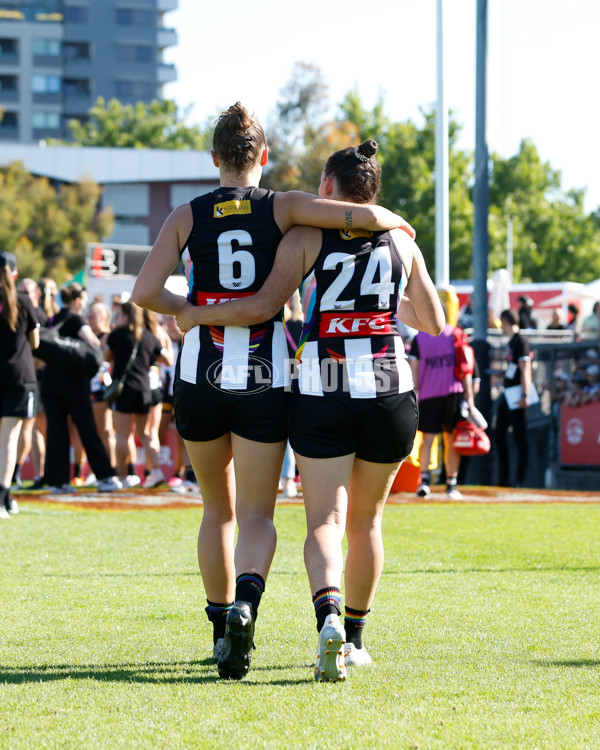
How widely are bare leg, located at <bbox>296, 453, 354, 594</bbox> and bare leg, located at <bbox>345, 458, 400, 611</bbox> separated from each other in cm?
14

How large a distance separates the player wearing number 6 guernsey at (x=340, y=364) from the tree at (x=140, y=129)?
87.1 metres

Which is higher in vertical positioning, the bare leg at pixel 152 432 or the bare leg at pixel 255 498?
the bare leg at pixel 255 498

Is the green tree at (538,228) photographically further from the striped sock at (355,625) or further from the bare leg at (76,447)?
the striped sock at (355,625)

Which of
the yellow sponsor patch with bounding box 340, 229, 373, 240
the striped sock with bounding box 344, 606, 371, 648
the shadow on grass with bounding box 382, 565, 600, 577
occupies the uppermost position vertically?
the yellow sponsor patch with bounding box 340, 229, 373, 240

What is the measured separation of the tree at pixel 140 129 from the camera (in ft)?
299

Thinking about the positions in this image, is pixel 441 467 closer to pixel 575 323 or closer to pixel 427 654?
pixel 575 323

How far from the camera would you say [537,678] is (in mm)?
4039

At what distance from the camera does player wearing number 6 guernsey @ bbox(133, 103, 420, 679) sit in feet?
13.9

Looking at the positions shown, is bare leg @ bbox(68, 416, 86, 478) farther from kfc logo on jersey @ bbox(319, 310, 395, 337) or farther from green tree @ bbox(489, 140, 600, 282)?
green tree @ bbox(489, 140, 600, 282)

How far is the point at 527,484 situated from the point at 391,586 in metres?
10.0

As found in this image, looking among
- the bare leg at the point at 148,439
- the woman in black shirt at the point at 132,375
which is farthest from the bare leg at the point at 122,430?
the bare leg at the point at 148,439

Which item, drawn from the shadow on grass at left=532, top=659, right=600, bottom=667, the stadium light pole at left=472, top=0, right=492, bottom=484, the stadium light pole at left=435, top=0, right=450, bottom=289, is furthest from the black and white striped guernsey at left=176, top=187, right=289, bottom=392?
the stadium light pole at left=435, top=0, right=450, bottom=289

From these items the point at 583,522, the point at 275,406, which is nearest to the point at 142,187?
the point at 583,522

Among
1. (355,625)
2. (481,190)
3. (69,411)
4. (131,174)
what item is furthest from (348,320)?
(131,174)
